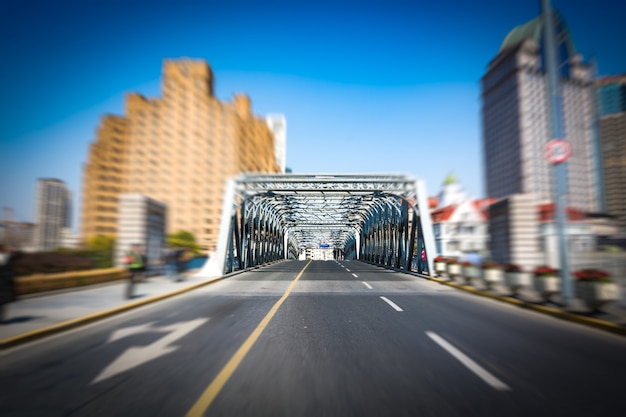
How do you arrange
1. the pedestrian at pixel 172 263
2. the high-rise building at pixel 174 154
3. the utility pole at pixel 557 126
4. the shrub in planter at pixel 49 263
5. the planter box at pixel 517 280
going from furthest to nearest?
the high-rise building at pixel 174 154 < the pedestrian at pixel 172 263 < the shrub in planter at pixel 49 263 < the planter box at pixel 517 280 < the utility pole at pixel 557 126

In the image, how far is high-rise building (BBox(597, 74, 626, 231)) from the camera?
968 centimetres

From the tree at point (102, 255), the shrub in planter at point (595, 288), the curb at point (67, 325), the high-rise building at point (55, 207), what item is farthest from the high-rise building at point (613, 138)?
the high-rise building at point (55, 207)

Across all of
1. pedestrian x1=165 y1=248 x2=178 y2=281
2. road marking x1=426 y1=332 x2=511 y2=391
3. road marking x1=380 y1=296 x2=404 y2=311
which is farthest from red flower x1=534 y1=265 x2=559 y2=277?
pedestrian x1=165 y1=248 x2=178 y2=281

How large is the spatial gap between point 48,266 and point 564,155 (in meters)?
17.3

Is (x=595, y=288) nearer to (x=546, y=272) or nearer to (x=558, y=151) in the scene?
(x=546, y=272)

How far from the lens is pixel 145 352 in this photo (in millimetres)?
5594

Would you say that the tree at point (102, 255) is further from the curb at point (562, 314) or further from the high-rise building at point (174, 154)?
the high-rise building at point (174, 154)

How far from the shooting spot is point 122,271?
17219mm

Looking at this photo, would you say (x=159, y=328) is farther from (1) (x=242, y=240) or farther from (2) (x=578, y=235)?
(1) (x=242, y=240)

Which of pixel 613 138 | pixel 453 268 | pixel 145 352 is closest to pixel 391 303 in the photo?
pixel 145 352

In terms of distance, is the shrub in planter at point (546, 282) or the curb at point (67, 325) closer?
the curb at point (67, 325)

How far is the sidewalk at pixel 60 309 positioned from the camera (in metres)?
6.65

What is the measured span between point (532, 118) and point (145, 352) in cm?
12445

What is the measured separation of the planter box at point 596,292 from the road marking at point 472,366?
430 centimetres
